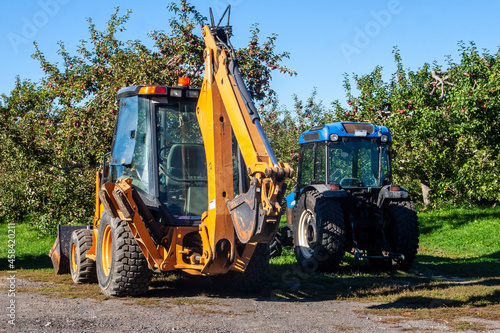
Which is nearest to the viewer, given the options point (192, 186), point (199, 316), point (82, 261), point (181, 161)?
point (199, 316)

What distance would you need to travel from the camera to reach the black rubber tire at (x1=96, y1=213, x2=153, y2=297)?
7543 mm

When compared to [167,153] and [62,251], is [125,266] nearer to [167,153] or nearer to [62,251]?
[167,153]

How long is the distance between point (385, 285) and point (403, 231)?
64.3 inches

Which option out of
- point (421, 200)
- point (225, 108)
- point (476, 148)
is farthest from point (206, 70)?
point (421, 200)

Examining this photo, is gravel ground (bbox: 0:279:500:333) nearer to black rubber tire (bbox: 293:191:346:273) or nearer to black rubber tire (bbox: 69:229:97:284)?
black rubber tire (bbox: 69:229:97:284)

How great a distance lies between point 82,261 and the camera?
912 centimetres

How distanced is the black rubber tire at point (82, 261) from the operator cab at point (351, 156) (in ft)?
14.8

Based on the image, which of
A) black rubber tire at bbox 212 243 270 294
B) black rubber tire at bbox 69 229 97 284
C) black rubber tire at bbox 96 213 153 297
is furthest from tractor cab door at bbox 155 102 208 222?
black rubber tire at bbox 69 229 97 284

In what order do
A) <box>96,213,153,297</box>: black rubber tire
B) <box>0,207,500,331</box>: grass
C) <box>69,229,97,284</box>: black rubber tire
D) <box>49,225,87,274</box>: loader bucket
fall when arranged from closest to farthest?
<box>0,207,500,331</box>: grass, <box>96,213,153,297</box>: black rubber tire, <box>69,229,97,284</box>: black rubber tire, <box>49,225,87,274</box>: loader bucket

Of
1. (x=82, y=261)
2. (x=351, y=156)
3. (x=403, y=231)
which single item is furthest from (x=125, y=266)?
(x=351, y=156)

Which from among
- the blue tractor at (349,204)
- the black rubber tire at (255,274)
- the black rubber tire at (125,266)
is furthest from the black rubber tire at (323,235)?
the black rubber tire at (125,266)

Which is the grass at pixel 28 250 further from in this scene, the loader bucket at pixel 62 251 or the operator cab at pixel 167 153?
the operator cab at pixel 167 153

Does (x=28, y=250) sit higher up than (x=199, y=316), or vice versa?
(x=28, y=250)

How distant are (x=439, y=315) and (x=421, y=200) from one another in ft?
67.8
